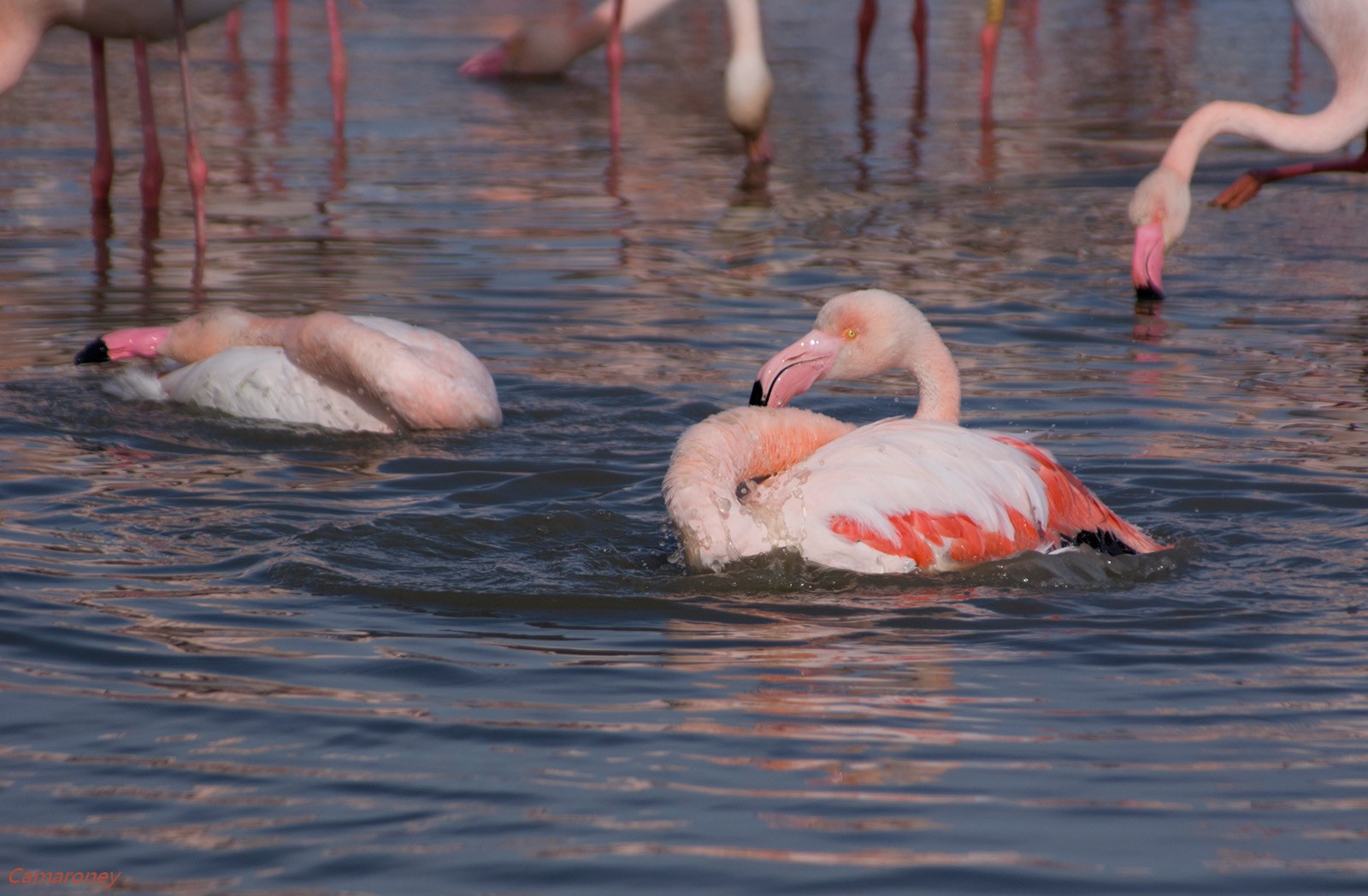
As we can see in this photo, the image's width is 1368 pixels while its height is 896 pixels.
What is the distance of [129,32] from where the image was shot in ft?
29.3

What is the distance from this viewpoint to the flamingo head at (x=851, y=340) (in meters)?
4.85

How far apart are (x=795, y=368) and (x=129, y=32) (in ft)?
17.5

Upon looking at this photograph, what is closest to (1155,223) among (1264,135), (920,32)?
(1264,135)

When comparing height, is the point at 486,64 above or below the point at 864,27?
below

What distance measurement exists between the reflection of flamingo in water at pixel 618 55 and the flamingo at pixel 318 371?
17.1 feet

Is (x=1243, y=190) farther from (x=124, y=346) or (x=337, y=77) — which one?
(x=124, y=346)

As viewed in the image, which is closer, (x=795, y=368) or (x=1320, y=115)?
(x=795, y=368)

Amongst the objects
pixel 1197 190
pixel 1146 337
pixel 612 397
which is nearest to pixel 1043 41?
pixel 1197 190

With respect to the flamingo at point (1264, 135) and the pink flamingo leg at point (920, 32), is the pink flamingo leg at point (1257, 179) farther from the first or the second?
the pink flamingo leg at point (920, 32)

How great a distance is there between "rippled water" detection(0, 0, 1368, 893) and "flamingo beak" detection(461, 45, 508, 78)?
5.01 meters

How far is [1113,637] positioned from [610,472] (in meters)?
1.88

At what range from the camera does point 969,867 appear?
9.34 feet

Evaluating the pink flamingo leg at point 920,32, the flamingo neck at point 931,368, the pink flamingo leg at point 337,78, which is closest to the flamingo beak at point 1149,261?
the flamingo neck at point 931,368

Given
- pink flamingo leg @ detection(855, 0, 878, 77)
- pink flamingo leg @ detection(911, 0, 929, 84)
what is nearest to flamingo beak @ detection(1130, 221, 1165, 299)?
pink flamingo leg @ detection(911, 0, 929, 84)
